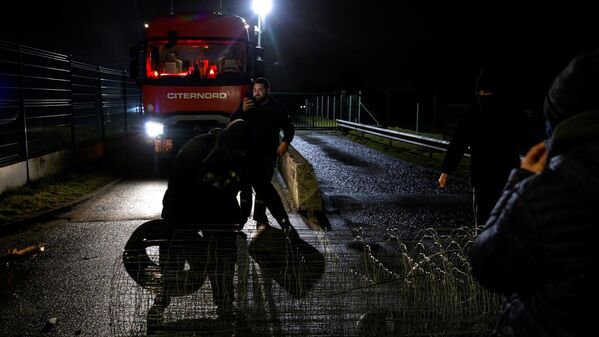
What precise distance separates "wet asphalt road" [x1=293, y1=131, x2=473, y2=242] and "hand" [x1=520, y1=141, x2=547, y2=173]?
3.05 metres

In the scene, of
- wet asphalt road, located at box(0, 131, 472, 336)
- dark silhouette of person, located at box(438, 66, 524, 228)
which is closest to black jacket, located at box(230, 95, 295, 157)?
wet asphalt road, located at box(0, 131, 472, 336)

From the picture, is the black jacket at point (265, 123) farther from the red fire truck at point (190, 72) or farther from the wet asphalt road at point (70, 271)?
the red fire truck at point (190, 72)

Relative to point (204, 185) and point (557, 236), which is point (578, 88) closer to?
point (557, 236)

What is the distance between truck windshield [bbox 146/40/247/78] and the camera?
12.7 metres

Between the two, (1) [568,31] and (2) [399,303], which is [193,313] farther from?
(1) [568,31]

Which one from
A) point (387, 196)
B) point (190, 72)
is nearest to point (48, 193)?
point (190, 72)

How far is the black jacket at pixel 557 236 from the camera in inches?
58.4

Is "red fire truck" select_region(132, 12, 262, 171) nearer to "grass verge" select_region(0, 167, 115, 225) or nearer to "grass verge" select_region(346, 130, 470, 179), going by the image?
"grass verge" select_region(0, 167, 115, 225)

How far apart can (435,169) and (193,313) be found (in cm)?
1072

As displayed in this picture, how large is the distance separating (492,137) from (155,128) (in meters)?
8.92

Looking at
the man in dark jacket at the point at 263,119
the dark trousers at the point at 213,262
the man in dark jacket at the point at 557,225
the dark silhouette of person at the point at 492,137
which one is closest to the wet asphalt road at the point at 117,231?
the dark trousers at the point at 213,262

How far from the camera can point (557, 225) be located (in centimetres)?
151

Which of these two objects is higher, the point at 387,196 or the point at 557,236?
the point at 557,236

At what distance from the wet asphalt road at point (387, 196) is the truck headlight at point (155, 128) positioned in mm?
3733
